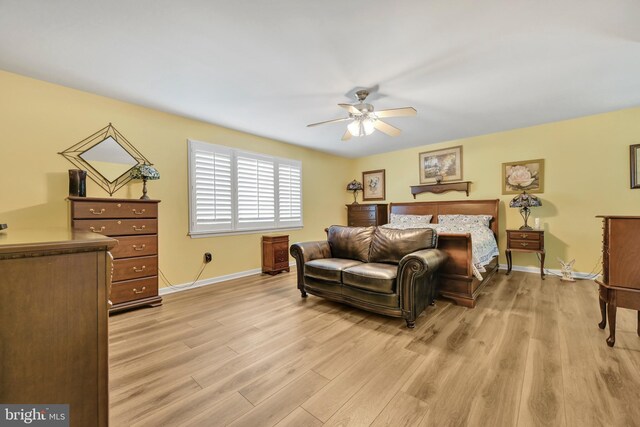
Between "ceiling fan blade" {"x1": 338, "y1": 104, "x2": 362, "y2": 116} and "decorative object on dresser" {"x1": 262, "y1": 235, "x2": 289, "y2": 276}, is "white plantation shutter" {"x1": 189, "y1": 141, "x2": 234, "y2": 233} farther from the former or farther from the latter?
"ceiling fan blade" {"x1": 338, "y1": 104, "x2": 362, "y2": 116}

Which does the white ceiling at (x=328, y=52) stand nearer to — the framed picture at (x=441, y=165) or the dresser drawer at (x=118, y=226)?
the dresser drawer at (x=118, y=226)

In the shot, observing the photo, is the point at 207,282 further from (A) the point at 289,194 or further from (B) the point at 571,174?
(B) the point at 571,174

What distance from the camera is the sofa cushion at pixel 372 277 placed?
2.53 meters

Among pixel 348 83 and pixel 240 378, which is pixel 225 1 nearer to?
pixel 348 83

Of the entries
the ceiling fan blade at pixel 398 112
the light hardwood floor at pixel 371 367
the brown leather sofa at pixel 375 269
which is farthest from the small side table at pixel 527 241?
the ceiling fan blade at pixel 398 112

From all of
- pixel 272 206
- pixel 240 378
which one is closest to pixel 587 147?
pixel 272 206

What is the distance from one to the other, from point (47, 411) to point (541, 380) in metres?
2.56

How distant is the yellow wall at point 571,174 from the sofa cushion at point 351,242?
2977 mm

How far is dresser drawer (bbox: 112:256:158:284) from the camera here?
282 cm

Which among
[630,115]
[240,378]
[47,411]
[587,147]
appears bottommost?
[240,378]

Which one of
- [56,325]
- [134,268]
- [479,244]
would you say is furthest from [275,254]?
[56,325]

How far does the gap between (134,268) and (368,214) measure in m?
4.59

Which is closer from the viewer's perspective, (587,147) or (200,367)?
(200,367)

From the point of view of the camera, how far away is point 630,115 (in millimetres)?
3645
